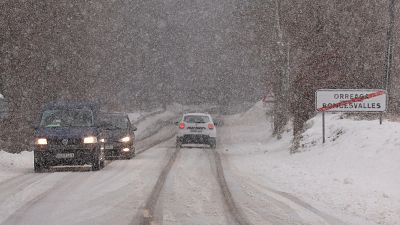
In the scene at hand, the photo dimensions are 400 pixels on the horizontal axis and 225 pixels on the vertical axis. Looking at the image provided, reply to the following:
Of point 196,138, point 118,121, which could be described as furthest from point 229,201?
point 196,138

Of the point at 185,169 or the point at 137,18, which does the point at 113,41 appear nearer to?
the point at 137,18

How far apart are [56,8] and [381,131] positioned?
→ 23372 millimetres

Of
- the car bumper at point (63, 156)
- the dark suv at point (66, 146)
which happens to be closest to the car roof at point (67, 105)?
the dark suv at point (66, 146)

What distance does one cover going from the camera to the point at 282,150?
1019 inches

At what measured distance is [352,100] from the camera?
20828 millimetres

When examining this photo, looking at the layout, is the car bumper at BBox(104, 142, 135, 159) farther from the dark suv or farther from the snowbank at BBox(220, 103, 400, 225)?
the dark suv

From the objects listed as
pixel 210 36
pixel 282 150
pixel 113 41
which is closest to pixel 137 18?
pixel 113 41

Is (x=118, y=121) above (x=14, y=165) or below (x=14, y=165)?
above

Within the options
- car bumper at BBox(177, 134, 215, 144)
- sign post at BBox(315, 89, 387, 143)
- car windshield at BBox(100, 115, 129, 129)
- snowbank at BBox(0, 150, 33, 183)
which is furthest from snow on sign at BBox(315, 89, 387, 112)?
car bumper at BBox(177, 134, 215, 144)

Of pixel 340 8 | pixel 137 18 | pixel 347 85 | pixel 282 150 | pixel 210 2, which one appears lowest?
pixel 282 150

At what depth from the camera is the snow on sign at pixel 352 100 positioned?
2047 cm

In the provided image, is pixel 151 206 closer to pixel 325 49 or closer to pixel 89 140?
pixel 89 140

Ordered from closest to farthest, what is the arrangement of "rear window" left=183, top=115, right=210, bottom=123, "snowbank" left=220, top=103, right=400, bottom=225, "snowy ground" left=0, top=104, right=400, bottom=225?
"snowy ground" left=0, top=104, right=400, bottom=225
"snowbank" left=220, top=103, right=400, bottom=225
"rear window" left=183, top=115, right=210, bottom=123

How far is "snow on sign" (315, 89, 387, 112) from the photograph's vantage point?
67.2 feet
